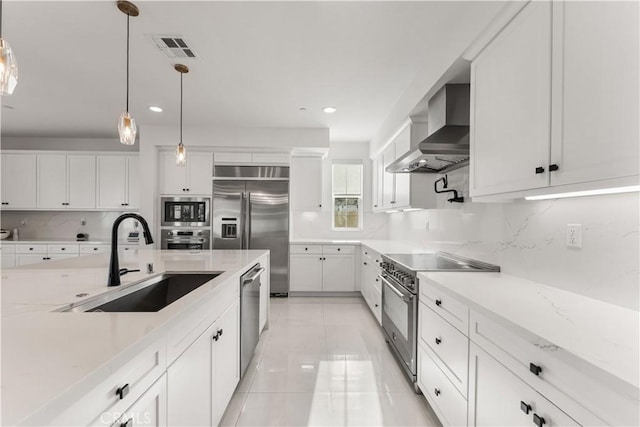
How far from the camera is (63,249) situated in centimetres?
456

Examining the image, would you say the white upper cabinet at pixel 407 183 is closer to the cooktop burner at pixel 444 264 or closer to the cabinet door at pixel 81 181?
the cooktop burner at pixel 444 264

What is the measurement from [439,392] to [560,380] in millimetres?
1012

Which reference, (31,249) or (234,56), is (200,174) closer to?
(234,56)

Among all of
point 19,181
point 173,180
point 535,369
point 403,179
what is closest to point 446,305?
point 535,369

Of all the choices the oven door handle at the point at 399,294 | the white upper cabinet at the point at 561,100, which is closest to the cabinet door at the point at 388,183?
the oven door handle at the point at 399,294

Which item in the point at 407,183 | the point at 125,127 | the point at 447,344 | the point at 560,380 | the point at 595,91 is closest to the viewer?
the point at 560,380

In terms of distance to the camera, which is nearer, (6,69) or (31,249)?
(6,69)

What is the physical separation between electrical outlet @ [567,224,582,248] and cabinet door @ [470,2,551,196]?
0.35 metres

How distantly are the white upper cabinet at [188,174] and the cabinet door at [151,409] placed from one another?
12.8 feet

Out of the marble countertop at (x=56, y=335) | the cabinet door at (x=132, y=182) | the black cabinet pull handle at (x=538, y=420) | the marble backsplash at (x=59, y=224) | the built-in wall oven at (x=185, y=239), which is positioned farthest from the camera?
the marble backsplash at (x=59, y=224)

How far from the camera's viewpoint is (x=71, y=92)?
3275 millimetres

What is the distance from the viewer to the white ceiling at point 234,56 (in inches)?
76.4

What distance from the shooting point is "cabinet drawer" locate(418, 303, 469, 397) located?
Result: 1.46 meters

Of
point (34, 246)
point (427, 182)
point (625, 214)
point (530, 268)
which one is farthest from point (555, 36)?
point (34, 246)
